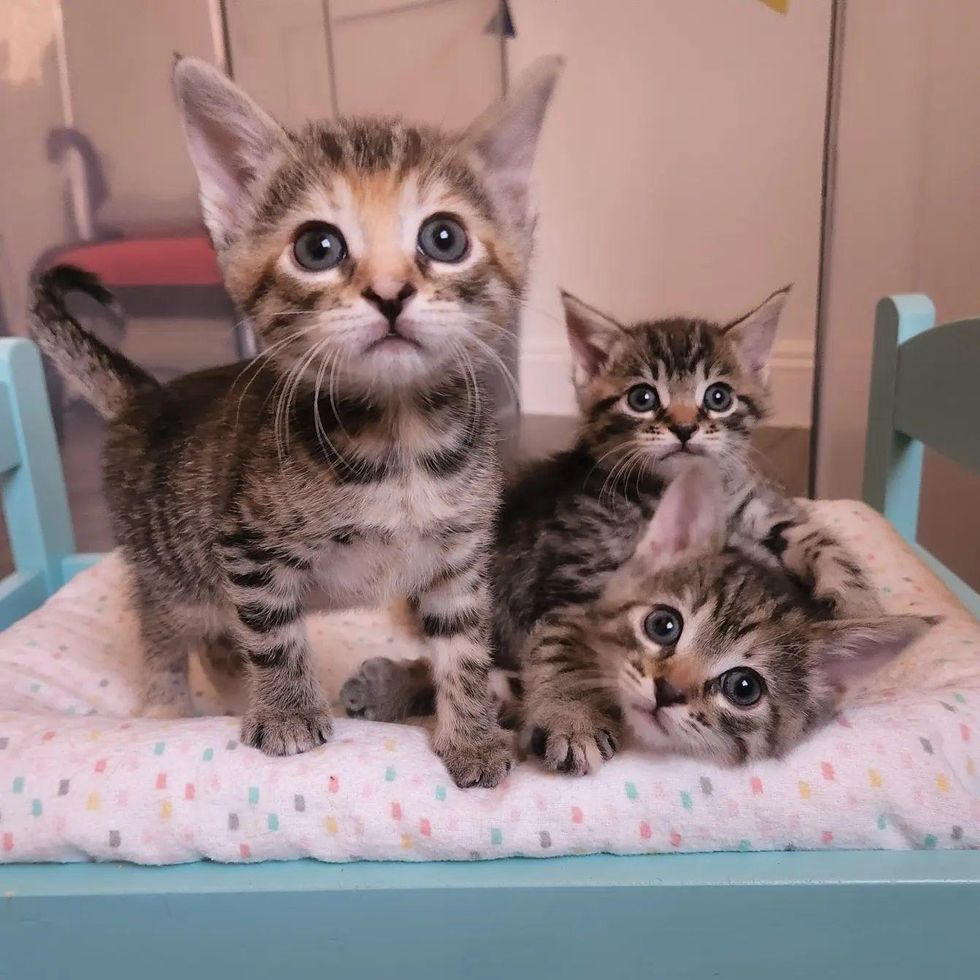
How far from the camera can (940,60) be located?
175cm

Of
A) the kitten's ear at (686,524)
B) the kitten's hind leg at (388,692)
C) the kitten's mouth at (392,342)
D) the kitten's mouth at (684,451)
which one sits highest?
the kitten's mouth at (392,342)

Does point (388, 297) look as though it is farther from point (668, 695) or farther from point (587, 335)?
point (587, 335)

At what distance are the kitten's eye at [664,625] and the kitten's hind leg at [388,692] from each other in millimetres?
317

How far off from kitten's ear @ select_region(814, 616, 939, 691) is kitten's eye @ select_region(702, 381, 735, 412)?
1.50 ft

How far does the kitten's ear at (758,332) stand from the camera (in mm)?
1315

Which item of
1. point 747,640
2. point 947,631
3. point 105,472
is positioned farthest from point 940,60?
point 105,472

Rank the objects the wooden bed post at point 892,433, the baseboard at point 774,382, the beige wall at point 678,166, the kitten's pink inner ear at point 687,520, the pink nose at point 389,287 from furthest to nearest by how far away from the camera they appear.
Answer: the baseboard at point 774,382, the beige wall at point 678,166, the wooden bed post at point 892,433, the kitten's pink inner ear at point 687,520, the pink nose at point 389,287

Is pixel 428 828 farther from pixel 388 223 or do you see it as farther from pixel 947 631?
pixel 947 631

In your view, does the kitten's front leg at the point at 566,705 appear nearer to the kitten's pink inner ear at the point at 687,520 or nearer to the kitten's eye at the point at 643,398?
the kitten's pink inner ear at the point at 687,520

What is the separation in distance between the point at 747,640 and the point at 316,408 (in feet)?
1.62

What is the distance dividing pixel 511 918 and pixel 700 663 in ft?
0.98

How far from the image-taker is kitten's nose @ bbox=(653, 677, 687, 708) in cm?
84

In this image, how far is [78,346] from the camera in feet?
4.04

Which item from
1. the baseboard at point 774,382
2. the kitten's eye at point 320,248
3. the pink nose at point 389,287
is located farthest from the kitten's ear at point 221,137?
the baseboard at point 774,382
